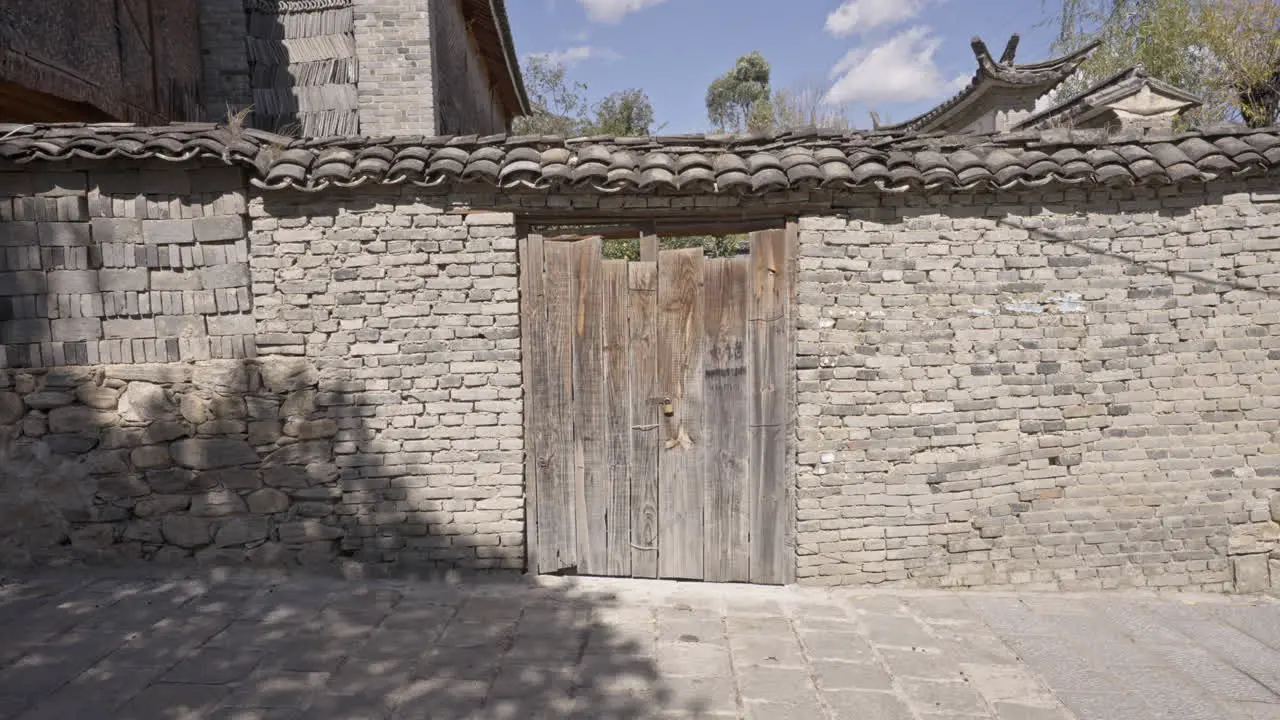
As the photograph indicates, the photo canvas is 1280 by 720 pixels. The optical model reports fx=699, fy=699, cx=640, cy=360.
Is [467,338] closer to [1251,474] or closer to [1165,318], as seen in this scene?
[1165,318]

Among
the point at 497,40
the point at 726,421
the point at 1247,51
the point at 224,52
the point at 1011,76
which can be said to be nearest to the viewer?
the point at 726,421

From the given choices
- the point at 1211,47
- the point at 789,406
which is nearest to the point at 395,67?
the point at 789,406

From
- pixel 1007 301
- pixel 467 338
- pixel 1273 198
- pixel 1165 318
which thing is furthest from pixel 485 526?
pixel 1273 198

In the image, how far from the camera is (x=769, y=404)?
4418mm

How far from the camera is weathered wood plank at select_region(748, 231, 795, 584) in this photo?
4.32 metres

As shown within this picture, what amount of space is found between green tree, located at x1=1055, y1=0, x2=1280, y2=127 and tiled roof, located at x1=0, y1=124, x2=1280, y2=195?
418 inches

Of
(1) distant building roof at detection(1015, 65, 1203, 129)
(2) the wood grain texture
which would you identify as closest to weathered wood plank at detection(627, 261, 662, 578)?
(2) the wood grain texture

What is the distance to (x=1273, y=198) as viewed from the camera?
4418mm

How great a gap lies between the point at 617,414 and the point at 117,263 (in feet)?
10.4

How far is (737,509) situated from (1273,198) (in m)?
3.91

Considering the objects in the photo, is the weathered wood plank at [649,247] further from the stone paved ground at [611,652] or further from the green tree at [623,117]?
the green tree at [623,117]

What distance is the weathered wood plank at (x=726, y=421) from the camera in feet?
14.3

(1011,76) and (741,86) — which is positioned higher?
(741,86)

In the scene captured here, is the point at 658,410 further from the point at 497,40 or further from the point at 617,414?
the point at 497,40
